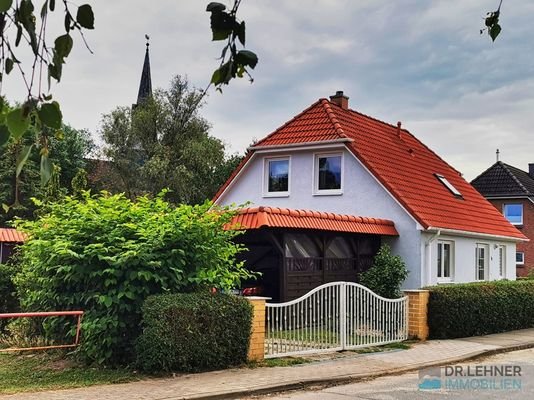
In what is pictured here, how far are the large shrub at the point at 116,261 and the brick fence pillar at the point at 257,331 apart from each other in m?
0.54

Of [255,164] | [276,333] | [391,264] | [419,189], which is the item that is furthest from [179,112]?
[276,333]

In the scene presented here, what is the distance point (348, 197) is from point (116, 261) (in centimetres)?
1172

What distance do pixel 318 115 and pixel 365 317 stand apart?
10.5m

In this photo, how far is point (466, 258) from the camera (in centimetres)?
2248

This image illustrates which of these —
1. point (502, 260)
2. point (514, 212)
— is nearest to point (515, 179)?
point (514, 212)

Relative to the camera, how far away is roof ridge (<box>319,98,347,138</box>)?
2081 cm

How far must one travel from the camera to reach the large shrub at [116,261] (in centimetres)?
1009

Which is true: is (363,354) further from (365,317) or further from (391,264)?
(391,264)

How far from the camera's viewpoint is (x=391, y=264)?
60.2 feet

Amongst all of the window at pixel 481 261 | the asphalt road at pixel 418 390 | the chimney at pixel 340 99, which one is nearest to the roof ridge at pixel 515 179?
the window at pixel 481 261

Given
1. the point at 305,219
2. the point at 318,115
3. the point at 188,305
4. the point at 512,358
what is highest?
the point at 318,115

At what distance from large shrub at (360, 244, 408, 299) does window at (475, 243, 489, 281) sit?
6025 mm

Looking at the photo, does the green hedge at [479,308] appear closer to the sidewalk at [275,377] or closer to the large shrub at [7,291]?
the sidewalk at [275,377]

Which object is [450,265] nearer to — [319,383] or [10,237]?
[319,383]
